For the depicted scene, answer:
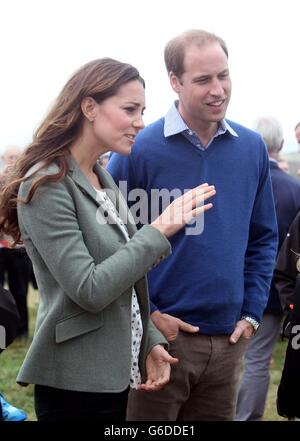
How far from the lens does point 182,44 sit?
8.95 ft

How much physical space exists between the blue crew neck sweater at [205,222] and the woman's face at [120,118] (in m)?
0.43

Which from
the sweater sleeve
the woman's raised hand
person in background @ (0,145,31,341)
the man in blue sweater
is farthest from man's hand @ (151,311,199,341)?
person in background @ (0,145,31,341)

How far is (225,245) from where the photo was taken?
2666 mm

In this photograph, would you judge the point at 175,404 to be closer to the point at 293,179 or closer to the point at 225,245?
the point at 225,245

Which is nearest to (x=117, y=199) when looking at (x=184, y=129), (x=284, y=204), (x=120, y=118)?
(x=120, y=118)

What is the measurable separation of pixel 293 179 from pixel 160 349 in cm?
260

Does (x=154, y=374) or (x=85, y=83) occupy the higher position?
(x=85, y=83)

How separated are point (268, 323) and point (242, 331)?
1886 mm

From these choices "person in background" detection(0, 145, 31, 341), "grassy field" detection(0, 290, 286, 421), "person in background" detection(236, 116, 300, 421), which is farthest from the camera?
"person in background" detection(0, 145, 31, 341)

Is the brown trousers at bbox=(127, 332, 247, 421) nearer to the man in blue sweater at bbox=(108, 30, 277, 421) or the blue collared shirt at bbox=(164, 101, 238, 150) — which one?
the man in blue sweater at bbox=(108, 30, 277, 421)

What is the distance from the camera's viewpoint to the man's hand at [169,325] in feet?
8.70

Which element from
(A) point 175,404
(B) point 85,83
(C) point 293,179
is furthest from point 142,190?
(C) point 293,179

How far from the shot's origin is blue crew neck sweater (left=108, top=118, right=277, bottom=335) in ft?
8.71

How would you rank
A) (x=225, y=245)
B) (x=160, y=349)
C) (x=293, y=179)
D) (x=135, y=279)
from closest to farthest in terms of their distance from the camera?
1. (x=135, y=279)
2. (x=160, y=349)
3. (x=225, y=245)
4. (x=293, y=179)
